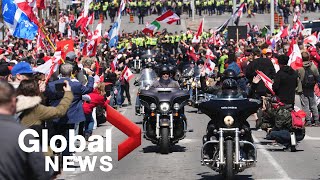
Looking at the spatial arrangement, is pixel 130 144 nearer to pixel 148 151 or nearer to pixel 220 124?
pixel 148 151

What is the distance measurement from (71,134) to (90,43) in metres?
13.3

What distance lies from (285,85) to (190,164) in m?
3.52

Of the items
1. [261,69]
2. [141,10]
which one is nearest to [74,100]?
[261,69]

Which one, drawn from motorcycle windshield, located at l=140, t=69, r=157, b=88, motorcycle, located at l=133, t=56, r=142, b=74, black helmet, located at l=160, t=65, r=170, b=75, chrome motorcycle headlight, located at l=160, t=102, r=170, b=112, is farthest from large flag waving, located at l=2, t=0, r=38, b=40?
motorcycle, located at l=133, t=56, r=142, b=74

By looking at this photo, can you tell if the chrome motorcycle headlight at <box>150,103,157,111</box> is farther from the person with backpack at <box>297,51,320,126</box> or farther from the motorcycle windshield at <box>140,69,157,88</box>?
the person with backpack at <box>297,51,320,126</box>

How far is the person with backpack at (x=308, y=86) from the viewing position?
23.1 meters

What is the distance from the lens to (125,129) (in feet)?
53.6

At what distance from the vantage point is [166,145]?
17578 millimetres

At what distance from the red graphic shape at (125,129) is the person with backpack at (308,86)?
7.37 metres

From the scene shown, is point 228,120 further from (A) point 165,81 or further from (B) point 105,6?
(B) point 105,6

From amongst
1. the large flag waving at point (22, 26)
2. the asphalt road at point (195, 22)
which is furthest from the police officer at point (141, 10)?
the large flag waving at point (22, 26)

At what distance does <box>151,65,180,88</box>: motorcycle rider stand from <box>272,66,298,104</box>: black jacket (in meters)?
1.89

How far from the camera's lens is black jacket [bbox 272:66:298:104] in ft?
61.4

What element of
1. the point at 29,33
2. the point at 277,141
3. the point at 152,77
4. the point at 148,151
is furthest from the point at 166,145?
the point at 29,33
